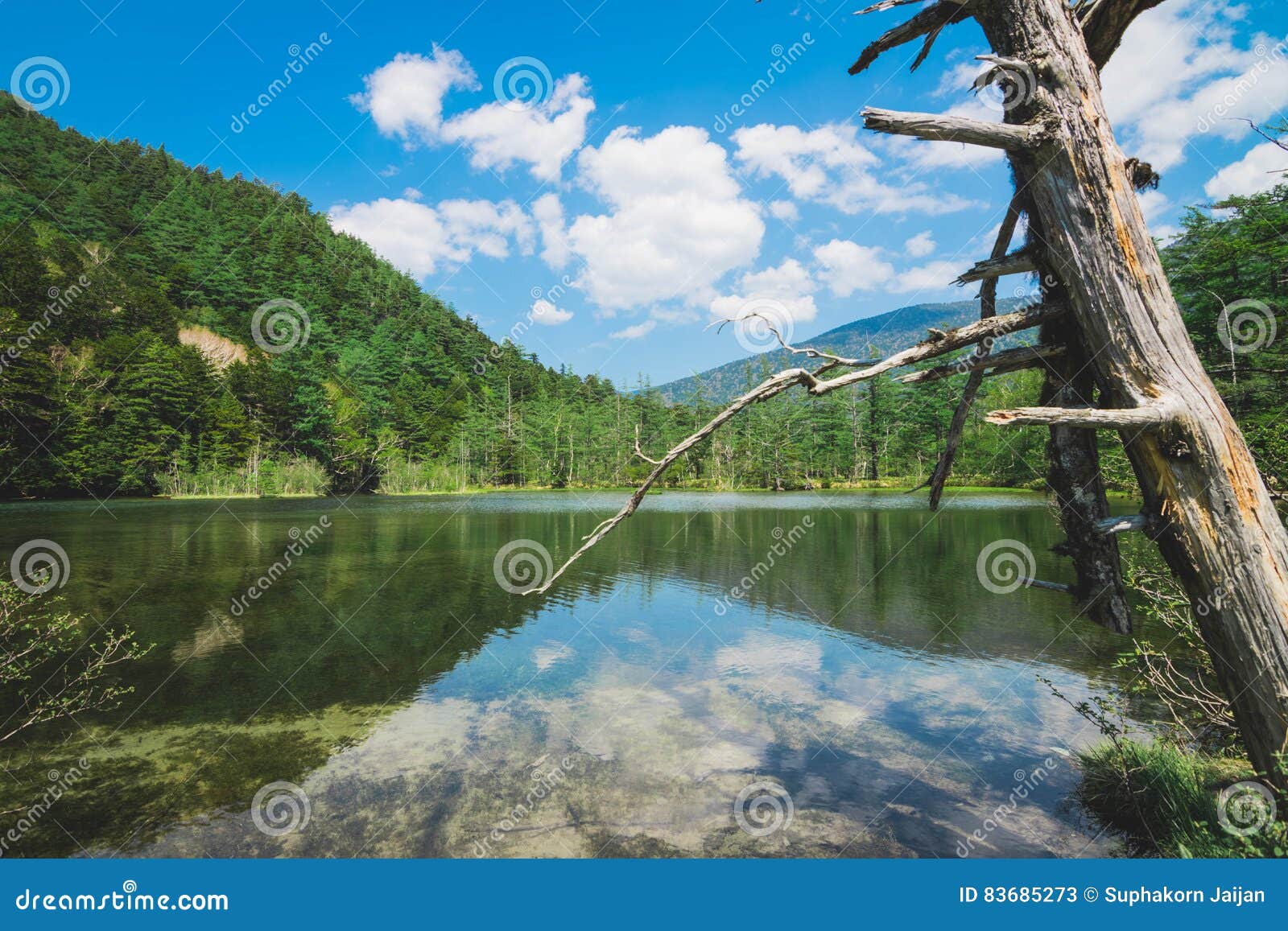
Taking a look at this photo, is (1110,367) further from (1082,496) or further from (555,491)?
(555,491)

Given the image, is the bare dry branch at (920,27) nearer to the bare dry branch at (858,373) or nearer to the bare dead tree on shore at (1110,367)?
the bare dead tree on shore at (1110,367)

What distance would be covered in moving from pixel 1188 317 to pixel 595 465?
5826 centimetres

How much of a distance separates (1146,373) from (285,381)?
6710 centimetres

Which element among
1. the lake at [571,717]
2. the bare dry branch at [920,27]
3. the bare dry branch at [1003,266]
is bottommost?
the lake at [571,717]

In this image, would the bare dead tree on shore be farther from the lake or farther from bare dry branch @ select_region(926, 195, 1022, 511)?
the lake

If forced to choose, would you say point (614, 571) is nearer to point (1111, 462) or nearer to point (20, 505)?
point (1111, 462)

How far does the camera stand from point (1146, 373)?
7.72 ft

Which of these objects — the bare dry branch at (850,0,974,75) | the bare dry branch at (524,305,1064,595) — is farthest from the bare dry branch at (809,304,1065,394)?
the bare dry branch at (850,0,974,75)

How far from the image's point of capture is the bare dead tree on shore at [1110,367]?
2.28 meters

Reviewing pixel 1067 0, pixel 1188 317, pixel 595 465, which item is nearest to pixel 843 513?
pixel 1188 317

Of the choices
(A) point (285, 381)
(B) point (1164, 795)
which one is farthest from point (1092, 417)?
(A) point (285, 381)

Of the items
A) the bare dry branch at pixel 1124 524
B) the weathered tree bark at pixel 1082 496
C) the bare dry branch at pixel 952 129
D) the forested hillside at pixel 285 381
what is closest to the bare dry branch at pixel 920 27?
the bare dry branch at pixel 952 129

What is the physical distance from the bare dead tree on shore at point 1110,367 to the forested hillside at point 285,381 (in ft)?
72.5

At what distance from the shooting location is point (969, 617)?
41.7 ft
